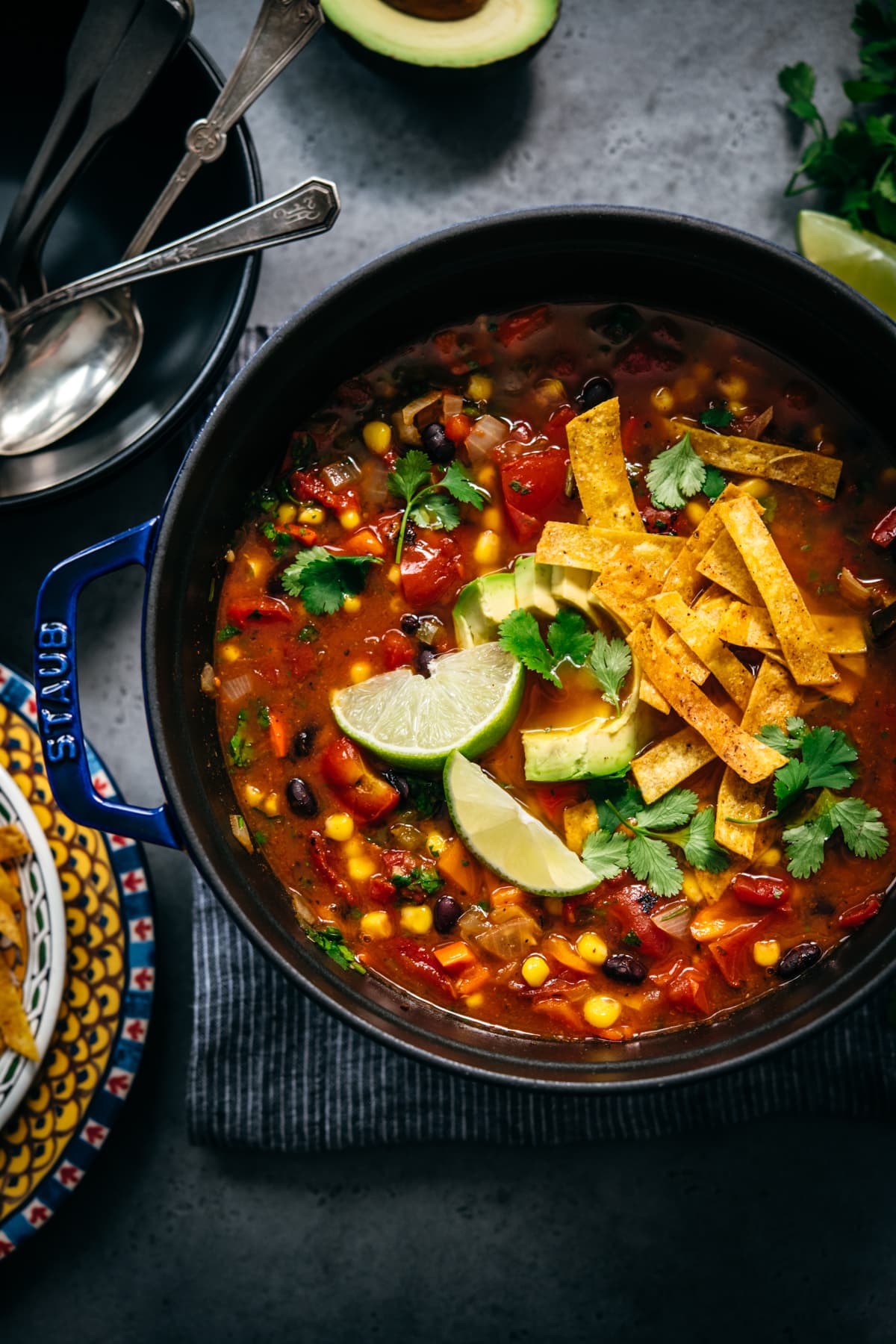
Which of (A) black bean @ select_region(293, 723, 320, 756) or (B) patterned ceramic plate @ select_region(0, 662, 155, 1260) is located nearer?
(A) black bean @ select_region(293, 723, 320, 756)

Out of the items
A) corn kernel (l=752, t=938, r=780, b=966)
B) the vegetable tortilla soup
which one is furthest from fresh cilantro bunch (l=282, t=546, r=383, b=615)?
corn kernel (l=752, t=938, r=780, b=966)

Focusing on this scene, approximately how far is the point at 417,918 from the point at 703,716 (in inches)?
40.9

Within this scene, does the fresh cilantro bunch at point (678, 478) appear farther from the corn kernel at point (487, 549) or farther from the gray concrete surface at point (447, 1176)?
the gray concrete surface at point (447, 1176)

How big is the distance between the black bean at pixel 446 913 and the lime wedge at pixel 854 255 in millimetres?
2367

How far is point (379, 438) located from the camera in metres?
3.42

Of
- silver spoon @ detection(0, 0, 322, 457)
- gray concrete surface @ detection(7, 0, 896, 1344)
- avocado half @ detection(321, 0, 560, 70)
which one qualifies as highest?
avocado half @ detection(321, 0, 560, 70)

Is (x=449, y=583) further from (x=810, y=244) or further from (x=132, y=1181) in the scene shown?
(x=132, y=1181)

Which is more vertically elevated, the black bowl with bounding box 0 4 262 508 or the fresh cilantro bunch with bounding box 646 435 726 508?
the black bowl with bounding box 0 4 262 508

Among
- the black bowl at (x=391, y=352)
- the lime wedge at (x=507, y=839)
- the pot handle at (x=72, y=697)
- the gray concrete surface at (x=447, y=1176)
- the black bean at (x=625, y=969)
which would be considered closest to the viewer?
the pot handle at (x=72, y=697)

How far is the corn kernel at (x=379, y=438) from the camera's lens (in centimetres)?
342

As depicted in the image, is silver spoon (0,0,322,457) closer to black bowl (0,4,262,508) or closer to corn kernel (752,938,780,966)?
black bowl (0,4,262,508)

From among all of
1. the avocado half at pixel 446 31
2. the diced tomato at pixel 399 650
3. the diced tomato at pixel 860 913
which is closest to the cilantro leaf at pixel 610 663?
the diced tomato at pixel 399 650

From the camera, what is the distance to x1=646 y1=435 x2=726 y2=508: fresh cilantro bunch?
10.8 ft

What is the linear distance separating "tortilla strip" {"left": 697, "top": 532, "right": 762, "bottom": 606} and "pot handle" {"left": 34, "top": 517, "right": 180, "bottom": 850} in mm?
1582
